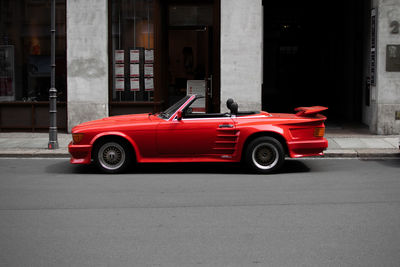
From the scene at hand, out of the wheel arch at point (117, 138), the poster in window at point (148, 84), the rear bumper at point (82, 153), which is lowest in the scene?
the rear bumper at point (82, 153)

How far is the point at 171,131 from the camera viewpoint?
997 cm

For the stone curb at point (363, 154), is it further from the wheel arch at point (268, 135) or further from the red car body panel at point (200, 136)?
the wheel arch at point (268, 135)

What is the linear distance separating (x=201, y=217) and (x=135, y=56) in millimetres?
9661

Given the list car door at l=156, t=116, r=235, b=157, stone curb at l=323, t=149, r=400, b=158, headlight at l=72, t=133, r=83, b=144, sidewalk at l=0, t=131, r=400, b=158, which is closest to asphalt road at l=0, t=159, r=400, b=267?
car door at l=156, t=116, r=235, b=157

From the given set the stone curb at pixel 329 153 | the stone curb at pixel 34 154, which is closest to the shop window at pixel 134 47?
the stone curb at pixel 329 153

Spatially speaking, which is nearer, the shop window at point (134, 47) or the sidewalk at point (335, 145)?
the sidewalk at point (335, 145)

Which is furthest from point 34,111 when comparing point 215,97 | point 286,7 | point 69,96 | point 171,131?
point 286,7

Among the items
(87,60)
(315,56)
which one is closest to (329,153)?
(87,60)

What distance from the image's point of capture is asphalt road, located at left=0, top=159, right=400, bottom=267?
17.4ft

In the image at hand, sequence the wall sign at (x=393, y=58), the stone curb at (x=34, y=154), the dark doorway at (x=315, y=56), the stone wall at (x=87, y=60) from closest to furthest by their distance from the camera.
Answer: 1. the stone curb at (x=34, y=154)
2. the wall sign at (x=393, y=58)
3. the stone wall at (x=87, y=60)
4. the dark doorway at (x=315, y=56)

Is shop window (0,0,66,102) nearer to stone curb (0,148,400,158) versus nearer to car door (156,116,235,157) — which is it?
stone curb (0,148,400,158)

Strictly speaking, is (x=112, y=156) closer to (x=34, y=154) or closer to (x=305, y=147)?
(x=34, y=154)

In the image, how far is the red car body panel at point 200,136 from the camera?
9.92 m

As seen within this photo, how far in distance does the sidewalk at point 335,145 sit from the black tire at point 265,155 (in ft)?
8.19
